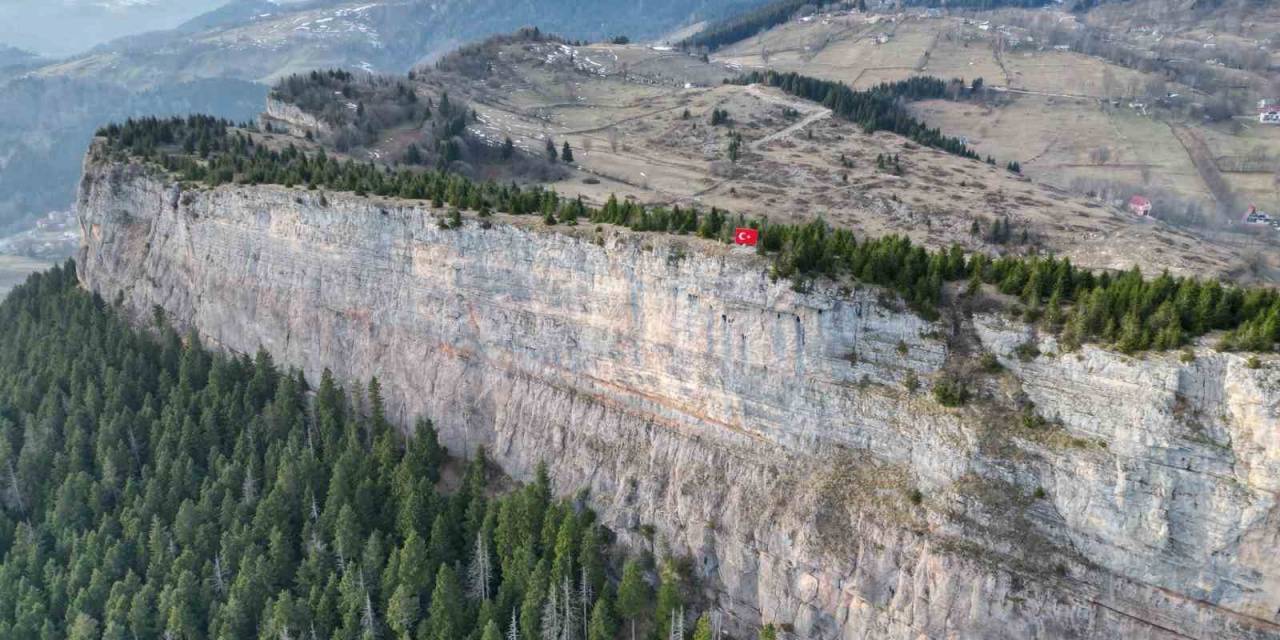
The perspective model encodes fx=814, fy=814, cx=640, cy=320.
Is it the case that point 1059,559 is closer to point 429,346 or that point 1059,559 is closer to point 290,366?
point 429,346

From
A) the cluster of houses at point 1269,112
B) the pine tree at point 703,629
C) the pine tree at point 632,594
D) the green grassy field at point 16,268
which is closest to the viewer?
the pine tree at point 703,629

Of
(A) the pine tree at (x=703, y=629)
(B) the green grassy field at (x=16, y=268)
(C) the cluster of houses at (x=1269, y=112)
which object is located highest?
(C) the cluster of houses at (x=1269, y=112)

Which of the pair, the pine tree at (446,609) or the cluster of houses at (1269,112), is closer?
the pine tree at (446,609)

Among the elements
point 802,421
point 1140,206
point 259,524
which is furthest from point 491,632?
point 1140,206

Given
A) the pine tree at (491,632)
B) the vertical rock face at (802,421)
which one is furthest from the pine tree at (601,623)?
the vertical rock face at (802,421)

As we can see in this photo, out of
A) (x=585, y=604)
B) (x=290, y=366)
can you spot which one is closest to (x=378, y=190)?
(x=290, y=366)

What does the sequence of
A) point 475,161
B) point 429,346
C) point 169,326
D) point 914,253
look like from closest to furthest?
point 914,253 → point 429,346 → point 169,326 → point 475,161

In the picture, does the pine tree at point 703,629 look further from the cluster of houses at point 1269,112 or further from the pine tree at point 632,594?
the cluster of houses at point 1269,112
